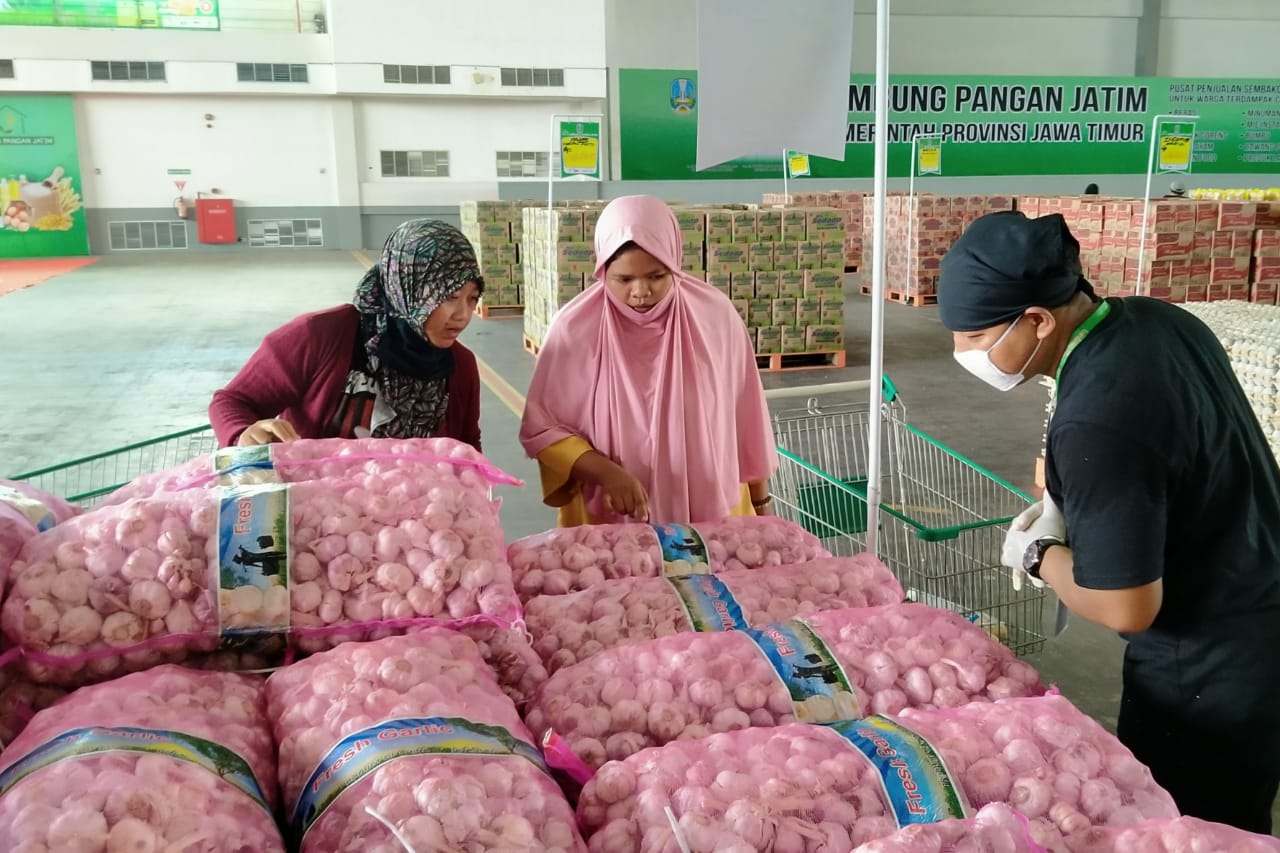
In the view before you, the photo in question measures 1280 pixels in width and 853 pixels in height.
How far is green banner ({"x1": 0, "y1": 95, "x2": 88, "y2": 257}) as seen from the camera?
62.8 feet

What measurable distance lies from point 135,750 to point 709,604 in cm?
85

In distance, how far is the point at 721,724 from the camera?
1.28 m

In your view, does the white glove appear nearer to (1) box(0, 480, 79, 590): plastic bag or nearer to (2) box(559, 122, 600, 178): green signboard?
(1) box(0, 480, 79, 590): plastic bag

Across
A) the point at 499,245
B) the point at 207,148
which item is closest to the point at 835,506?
the point at 499,245

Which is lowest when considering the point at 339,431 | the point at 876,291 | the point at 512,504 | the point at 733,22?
the point at 512,504

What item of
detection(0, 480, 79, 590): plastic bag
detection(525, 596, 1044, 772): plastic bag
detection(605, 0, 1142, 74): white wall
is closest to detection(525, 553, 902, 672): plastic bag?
detection(525, 596, 1044, 772): plastic bag

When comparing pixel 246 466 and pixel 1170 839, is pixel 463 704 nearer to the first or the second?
pixel 246 466

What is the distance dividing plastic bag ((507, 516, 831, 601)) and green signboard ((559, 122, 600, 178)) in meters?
8.29

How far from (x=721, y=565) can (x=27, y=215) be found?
22044 mm

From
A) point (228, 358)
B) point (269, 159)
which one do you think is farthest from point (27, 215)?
point (228, 358)

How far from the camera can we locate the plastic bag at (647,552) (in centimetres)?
172

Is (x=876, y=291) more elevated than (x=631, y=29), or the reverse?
(x=631, y=29)

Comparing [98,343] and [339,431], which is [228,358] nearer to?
[98,343]

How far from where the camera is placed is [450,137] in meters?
20.6
